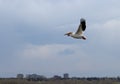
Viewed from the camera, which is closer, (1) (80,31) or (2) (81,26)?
(2) (81,26)

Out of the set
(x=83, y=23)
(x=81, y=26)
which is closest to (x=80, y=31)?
(x=81, y=26)

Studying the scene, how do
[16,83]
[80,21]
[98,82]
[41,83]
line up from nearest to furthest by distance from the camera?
[80,21] < [16,83] < [41,83] < [98,82]

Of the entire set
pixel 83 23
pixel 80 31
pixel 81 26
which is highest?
pixel 83 23

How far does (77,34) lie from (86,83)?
150 feet

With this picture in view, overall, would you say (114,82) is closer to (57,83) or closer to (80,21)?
(57,83)

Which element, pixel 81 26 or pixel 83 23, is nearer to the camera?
pixel 83 23

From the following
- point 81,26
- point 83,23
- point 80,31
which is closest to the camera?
point 83,23

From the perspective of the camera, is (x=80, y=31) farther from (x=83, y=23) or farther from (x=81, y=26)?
(x=83, y=23)

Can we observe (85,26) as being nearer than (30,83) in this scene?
Yes

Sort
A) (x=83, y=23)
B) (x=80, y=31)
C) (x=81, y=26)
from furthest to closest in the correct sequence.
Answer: (x=80, y=31) → (x=81, y=26) → (x=83, y=23)

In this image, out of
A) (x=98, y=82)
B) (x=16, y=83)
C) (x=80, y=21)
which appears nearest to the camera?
(x=80, y=21)

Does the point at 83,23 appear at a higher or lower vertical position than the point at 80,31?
higher

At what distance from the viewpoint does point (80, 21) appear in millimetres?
28500

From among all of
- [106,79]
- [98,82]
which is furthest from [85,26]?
[106,79]
